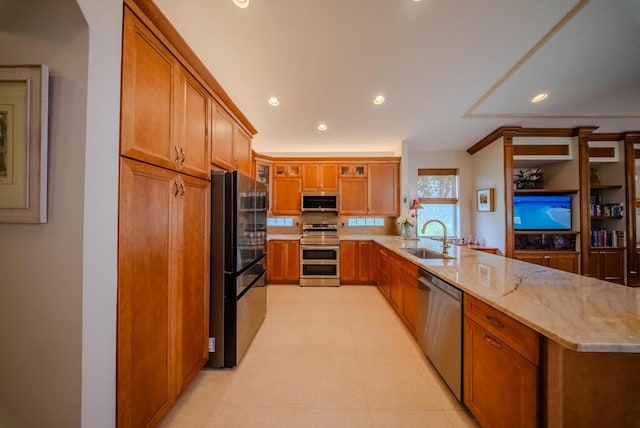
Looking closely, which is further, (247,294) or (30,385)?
(247,294)

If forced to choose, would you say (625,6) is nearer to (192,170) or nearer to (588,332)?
(588,332)

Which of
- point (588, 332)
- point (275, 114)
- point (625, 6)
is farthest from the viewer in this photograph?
point (275, 114)

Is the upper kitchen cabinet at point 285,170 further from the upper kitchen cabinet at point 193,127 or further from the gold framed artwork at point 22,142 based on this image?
the gold framed artwork at point 22,142

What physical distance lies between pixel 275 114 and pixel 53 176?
2942mm

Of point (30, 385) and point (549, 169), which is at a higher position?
point (549, 169)

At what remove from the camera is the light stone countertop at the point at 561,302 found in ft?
2.73

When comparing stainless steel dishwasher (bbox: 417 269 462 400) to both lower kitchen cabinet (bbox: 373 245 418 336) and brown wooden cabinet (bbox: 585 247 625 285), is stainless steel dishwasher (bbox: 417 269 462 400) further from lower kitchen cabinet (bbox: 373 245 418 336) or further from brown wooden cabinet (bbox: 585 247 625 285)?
brown wooden cabinet (bbox: 585 247 625 285)

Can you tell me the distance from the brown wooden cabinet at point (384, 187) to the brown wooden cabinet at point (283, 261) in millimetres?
1822

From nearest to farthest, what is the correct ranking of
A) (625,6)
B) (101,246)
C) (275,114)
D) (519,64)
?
(101,246) < (625,6) < (519,64) < (275,114)

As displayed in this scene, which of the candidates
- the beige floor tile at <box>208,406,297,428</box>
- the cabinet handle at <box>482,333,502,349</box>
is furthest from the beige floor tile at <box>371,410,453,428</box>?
the cabinet handle at <box>482,333,502,349</box>

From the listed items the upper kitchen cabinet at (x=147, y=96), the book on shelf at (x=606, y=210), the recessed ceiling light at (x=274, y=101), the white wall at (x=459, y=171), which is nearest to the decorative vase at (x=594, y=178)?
the book on shelf at (x=606, y=210)

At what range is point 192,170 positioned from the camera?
1638mm

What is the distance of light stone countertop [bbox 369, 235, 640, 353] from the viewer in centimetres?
83

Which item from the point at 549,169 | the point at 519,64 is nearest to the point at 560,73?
the point at 519,64
